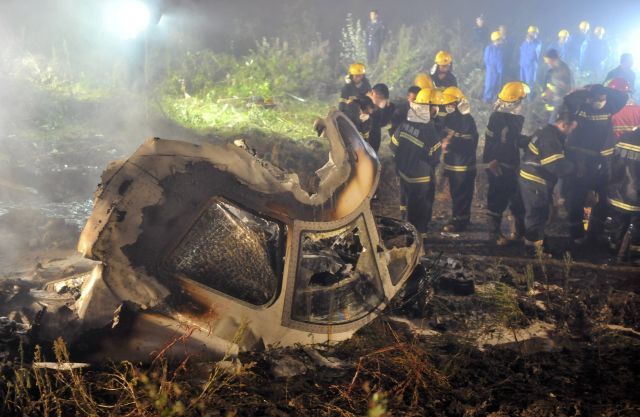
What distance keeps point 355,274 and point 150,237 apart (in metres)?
1.62

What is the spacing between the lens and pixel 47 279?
18.6 ft

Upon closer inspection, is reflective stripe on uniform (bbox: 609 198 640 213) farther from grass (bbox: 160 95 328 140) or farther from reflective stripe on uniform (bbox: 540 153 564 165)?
grass (bbox: 160 95 328 140)

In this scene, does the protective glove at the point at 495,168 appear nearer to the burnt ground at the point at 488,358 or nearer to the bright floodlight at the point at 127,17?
the burnt ground at the point at 488,358

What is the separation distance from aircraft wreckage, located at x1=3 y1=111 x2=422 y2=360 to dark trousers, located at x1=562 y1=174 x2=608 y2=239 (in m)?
4.93

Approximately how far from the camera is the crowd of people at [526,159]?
271 inches

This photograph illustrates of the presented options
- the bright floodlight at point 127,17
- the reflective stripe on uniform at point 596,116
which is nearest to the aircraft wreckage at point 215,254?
the reflective stripe on uniform at point 596,116

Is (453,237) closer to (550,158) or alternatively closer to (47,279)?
(550,158)

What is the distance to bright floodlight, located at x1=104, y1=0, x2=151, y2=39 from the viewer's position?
14883mm

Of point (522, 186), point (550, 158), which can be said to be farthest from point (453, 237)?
point (550, 158)

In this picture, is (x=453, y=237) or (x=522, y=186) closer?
(x=522, y=186)

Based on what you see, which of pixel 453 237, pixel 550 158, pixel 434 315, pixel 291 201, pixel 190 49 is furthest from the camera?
pixel 190 49

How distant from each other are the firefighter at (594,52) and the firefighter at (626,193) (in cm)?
1237

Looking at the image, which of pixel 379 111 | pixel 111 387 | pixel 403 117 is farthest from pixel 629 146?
pixel 111 387

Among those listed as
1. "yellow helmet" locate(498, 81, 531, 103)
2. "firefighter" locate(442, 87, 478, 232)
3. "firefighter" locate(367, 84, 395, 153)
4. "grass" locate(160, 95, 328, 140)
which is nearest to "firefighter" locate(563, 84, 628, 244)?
"yellow helmet" locate(498, 81, 531, 103)
